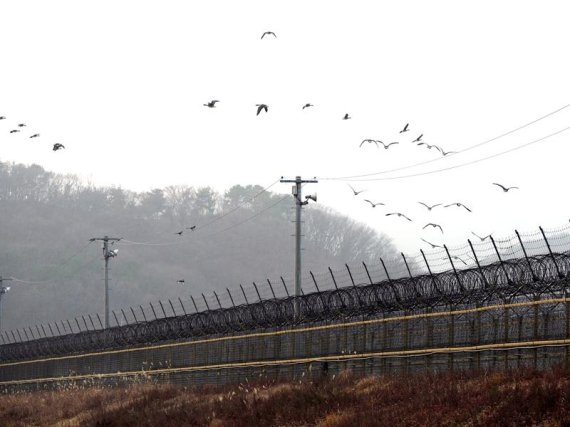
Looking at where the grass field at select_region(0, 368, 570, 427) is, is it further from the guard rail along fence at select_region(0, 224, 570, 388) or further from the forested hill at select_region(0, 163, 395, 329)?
the forested hill at select_region(0, 163, 395, 329)

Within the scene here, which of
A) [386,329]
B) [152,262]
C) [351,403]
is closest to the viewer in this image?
[351,403]

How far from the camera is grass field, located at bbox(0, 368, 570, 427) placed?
18.7 m

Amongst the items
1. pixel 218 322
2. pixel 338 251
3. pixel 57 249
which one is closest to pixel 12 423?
pixel 218 322

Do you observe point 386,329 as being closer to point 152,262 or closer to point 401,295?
point 401,295

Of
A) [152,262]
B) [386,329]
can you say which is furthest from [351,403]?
[152,262]

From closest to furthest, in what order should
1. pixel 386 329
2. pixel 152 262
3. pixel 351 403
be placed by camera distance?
pixel 351 403 < pixel 386 329 < pixel 152 262

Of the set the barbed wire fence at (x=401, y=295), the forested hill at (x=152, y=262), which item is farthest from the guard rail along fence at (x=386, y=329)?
the forested hill at (x=152, y=262)

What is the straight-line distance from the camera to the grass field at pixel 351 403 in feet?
61.4

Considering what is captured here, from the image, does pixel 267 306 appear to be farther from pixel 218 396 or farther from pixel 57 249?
pixel 57 249

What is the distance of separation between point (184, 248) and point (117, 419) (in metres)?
167

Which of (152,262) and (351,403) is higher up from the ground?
(152,262)

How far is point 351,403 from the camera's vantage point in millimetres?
23734

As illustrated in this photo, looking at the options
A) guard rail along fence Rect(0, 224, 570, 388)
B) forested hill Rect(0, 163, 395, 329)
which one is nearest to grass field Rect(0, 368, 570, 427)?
guard rail along fence Rect(0, 224, 570, 388)

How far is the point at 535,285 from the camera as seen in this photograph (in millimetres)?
25422
